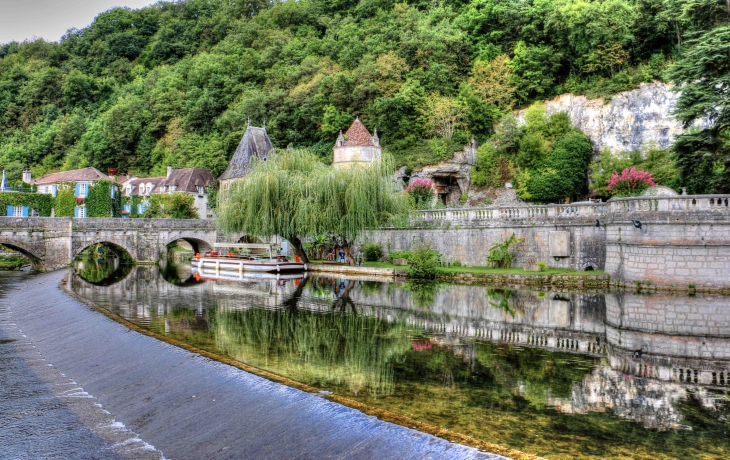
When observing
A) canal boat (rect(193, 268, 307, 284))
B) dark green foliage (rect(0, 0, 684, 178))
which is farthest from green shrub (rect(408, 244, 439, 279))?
dark green foliage (rect(0, 0, 684, 178))

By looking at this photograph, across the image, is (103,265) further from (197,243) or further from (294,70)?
(294,70)

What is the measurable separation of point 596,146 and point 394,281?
67.1 feet

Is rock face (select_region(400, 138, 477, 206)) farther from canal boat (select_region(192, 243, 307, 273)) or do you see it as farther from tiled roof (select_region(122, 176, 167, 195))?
tiled roof (select_region(122, 176, 167, 195))

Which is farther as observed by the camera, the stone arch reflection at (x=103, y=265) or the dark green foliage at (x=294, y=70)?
the dark green foliage at (x=294, y=70)

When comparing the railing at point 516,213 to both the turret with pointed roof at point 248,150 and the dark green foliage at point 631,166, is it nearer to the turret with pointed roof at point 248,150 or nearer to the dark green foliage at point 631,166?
the dark green foliage at point 631,166

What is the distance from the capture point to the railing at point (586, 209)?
2042 cm

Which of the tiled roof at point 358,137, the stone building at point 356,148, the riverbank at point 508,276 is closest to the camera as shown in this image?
the riverbank at point 508,276

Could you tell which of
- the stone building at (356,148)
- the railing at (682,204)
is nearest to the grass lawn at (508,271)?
the railing at (682,204)

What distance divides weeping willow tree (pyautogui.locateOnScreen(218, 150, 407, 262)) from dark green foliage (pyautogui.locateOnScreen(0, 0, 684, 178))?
49.7ft

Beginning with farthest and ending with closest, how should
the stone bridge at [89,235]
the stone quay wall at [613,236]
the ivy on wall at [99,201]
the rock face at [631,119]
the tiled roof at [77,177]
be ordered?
the tiled roof at [77,177] < the ivy on wall at [99,201] < the rock face at [631,119] < the stone bridge at [89,235] < the stone quay wall at [613,236]

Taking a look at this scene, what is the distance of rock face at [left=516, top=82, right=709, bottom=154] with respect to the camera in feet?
119

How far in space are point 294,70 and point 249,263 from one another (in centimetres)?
3394

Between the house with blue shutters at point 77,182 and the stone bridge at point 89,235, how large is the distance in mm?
11642

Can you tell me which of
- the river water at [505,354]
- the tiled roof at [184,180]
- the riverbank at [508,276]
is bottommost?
the river water at [505,354]
